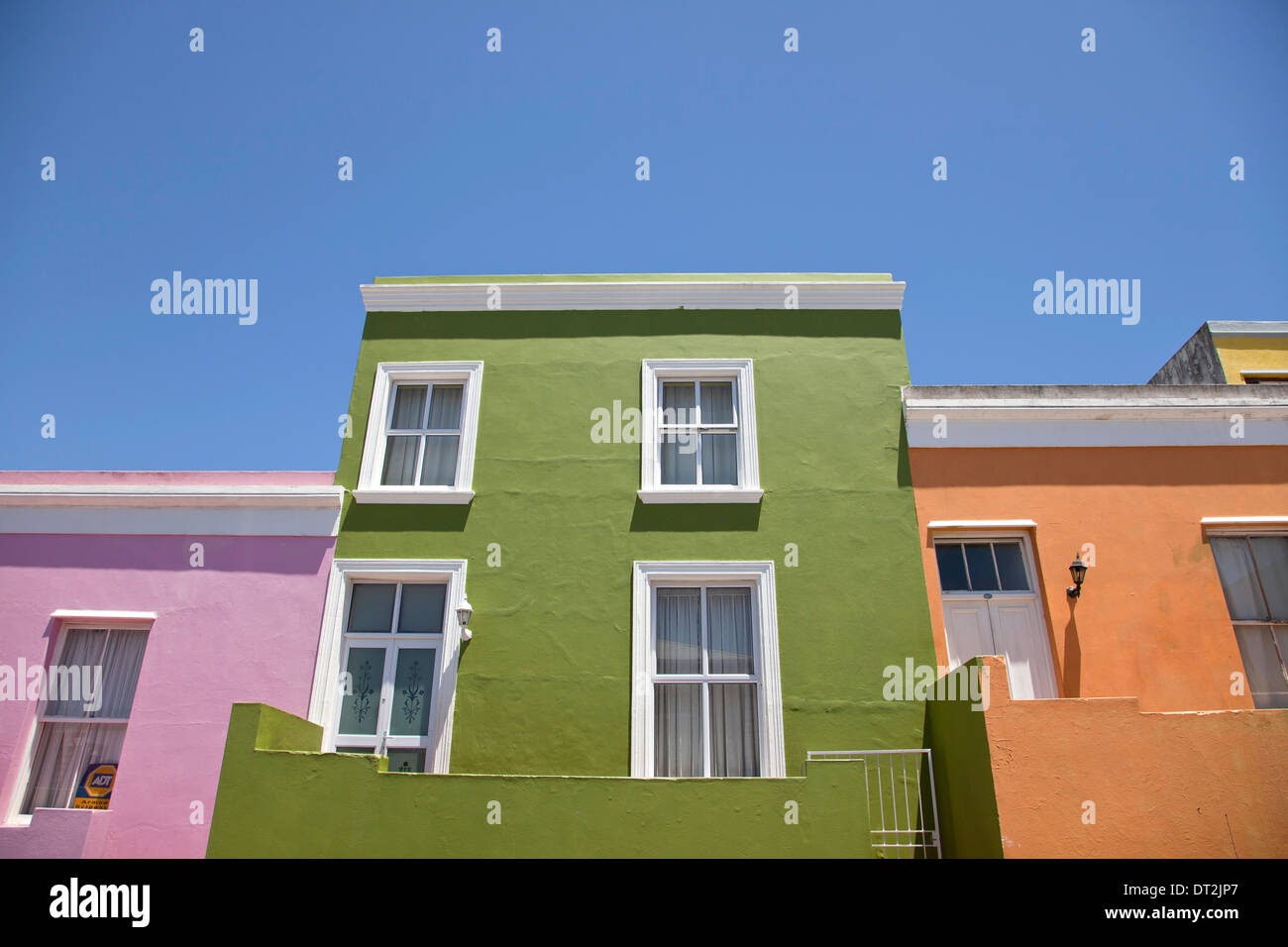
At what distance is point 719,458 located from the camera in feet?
33.7

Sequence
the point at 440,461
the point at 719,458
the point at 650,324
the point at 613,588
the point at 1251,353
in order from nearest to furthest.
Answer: the point at 613,588, the point at 719,458, the point at 440,461, the point at 650,324, the point at 1251,353

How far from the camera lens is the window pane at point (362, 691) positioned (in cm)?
889

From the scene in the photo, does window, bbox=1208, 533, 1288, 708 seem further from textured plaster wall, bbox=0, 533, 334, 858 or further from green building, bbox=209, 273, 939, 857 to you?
textured plaster wall, bbox=0, 533, 334, 858

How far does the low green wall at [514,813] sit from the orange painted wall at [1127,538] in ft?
9.24

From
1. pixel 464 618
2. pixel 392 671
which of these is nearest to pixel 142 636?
pixel 392 671

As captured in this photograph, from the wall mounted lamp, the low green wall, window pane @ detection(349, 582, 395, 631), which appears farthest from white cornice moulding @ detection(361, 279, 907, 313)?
the low green wall

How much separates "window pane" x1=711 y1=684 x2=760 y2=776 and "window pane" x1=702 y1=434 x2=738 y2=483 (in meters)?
2.56

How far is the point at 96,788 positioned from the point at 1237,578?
42.3ft

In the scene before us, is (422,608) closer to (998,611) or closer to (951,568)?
(951,568)

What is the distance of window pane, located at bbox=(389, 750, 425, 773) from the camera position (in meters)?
8.73

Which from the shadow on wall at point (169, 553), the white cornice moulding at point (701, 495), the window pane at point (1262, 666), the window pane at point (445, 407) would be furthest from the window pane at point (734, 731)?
the window pane at point (1262, 666)

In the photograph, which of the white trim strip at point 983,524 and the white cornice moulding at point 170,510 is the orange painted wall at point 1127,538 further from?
the white cornice moulding at point 170,510
